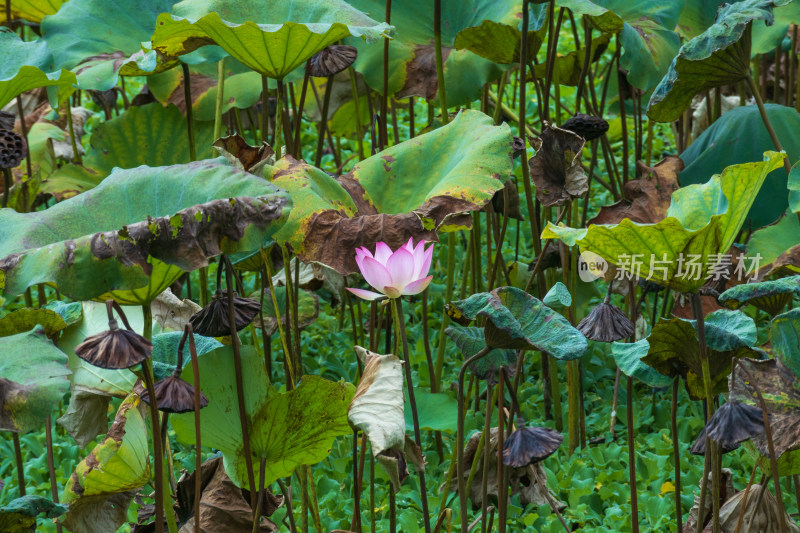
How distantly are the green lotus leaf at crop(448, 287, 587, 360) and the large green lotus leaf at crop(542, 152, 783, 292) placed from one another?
10cm

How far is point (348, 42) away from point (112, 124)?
780 mm

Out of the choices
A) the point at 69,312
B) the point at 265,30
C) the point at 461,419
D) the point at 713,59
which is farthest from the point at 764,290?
the point at 69,312

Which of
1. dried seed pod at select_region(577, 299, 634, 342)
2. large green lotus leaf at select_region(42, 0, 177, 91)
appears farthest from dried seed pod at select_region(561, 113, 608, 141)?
large green lotus leaf at select_region(42, 0, 177, 91)

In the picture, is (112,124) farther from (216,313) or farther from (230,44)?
(216,313)

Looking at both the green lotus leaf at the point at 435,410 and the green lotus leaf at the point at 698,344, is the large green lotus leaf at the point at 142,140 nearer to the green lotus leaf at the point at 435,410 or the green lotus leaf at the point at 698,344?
the green lotus leaf at the point at 435,410

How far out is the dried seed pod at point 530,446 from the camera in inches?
40.7

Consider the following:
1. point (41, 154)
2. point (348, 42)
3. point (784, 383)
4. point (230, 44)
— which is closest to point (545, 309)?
point (784, 383)

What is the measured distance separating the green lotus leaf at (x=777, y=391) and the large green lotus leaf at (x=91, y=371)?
35.3 inches

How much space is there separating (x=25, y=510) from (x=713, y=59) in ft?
4.27

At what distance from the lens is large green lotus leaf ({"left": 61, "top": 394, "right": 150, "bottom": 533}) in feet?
3.57

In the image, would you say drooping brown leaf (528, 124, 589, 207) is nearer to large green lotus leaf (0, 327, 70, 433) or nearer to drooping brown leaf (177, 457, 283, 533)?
drooping brown leaf (177, 457, 283, 533)

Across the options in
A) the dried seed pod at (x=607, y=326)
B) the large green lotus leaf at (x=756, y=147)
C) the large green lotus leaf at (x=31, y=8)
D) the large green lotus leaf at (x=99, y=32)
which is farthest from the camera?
the large green lotus leaf at (x=31, y=8)

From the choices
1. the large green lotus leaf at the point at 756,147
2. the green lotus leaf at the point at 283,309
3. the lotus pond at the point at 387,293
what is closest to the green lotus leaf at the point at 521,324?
the lotus pond at the point at 387,293

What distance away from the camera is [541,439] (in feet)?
3.42
